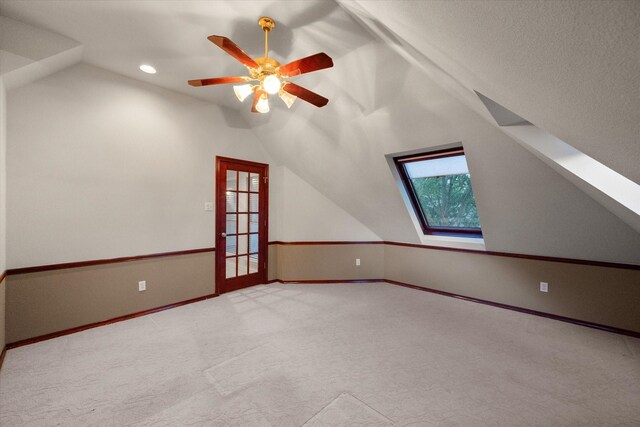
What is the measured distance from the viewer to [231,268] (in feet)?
13.5

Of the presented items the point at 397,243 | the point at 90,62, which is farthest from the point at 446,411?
the point at 90,62

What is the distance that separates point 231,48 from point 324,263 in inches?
137

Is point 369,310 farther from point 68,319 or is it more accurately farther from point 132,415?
point 68,319

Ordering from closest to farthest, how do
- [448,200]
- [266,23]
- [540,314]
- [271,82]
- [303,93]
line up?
[271,82], [266,23], [303,93], [540,314], [448,200]

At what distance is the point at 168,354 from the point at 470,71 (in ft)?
9.75

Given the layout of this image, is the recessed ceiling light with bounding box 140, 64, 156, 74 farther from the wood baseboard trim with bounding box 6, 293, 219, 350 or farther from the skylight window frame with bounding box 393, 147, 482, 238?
the skylight window frame with bounding box 393, 147, 482, 238

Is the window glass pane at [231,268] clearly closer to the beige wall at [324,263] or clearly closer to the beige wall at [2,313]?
the beige wall at [324,263]

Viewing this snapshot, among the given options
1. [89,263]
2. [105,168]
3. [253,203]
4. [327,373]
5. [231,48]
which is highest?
[231,48]

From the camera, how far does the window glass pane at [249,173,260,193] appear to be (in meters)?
4.33

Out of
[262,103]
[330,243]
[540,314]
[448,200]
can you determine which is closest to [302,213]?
[330,243]

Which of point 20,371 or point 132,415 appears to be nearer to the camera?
point 132,415

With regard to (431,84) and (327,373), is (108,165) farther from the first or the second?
(431,84)

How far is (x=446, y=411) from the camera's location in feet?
5.59

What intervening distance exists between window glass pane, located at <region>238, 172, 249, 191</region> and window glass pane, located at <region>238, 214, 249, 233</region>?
1.40 feet
